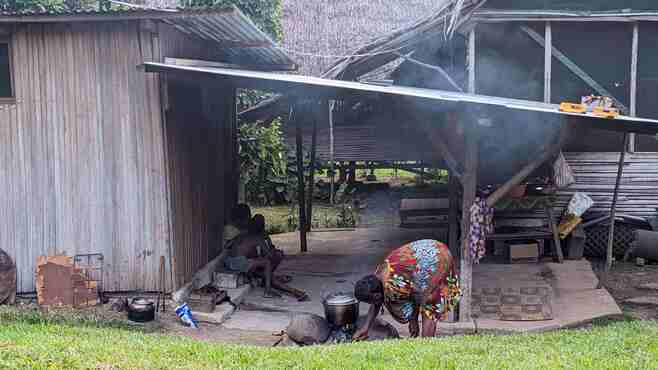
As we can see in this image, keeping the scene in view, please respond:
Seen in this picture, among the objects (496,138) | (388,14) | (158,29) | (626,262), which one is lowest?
(626,262)

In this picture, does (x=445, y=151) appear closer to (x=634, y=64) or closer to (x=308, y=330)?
(x=308, y=330)

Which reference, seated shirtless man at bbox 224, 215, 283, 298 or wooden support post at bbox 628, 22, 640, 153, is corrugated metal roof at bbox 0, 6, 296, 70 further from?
wooden support post at bbox 628, 22, 640, 153

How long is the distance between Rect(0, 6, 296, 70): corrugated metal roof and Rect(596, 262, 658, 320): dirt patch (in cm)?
612

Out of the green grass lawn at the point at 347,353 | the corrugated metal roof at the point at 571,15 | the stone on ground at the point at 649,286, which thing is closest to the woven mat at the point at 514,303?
the stone on ground at the point at 649,286

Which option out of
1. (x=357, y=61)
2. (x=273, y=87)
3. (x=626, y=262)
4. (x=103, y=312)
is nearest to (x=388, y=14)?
(x=357, y=61)

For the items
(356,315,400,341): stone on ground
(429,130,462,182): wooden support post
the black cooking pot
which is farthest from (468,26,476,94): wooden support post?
the black cooking pot

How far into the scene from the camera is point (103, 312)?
802 centimetres

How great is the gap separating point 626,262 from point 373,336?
271 inches

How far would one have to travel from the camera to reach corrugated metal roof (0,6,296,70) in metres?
7.77

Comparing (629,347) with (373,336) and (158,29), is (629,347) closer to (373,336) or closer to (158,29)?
(373,336)

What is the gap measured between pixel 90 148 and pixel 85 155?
0.34 feet

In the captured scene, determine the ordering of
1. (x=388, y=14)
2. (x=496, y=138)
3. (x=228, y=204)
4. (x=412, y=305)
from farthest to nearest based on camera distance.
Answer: (x=388, y=14) < (x=228, y=204) < (x=496, y=138) < (x=412, y=305)

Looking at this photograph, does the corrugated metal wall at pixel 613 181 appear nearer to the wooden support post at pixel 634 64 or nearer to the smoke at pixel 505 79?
the wooden support post at pixel 634 64

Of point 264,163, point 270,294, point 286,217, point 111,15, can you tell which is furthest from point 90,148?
point 264,163
